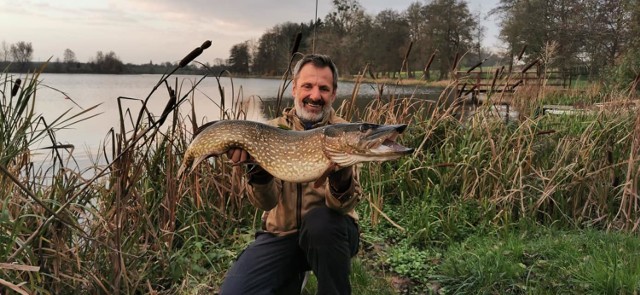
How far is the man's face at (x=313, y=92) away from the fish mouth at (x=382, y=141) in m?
0.78

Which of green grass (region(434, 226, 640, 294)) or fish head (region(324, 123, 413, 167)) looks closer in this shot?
fish head (region(324, 123, 413, 167))

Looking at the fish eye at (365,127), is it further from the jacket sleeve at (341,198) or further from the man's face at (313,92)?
the man's face at (313,92)

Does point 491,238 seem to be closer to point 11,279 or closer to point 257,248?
point 257,248

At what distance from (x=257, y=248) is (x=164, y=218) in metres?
1.02

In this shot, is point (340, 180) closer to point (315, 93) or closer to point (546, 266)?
point (315, 93)

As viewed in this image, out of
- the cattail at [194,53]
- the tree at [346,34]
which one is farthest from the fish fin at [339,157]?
the tree at [346,34]

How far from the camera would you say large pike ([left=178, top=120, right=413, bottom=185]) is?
1.67 meters

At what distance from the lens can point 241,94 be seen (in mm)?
3762

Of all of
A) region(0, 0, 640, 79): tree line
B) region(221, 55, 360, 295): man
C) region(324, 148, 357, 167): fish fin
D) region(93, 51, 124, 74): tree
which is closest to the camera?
region(324, 148, 357, 167): fish fin

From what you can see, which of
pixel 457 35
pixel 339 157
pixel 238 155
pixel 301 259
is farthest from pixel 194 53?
pixel 457 35

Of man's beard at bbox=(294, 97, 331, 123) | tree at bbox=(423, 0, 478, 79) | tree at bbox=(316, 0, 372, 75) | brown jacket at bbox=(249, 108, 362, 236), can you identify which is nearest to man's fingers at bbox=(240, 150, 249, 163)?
brown jacket at bbox=(249, 108, 362, 236)

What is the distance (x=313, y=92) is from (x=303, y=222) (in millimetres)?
686

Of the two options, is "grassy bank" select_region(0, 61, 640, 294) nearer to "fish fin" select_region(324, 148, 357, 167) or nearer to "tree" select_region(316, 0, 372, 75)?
"fish fin" select_region(324, 148, 357, 167)

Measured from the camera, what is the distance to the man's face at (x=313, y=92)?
7.79 ft
